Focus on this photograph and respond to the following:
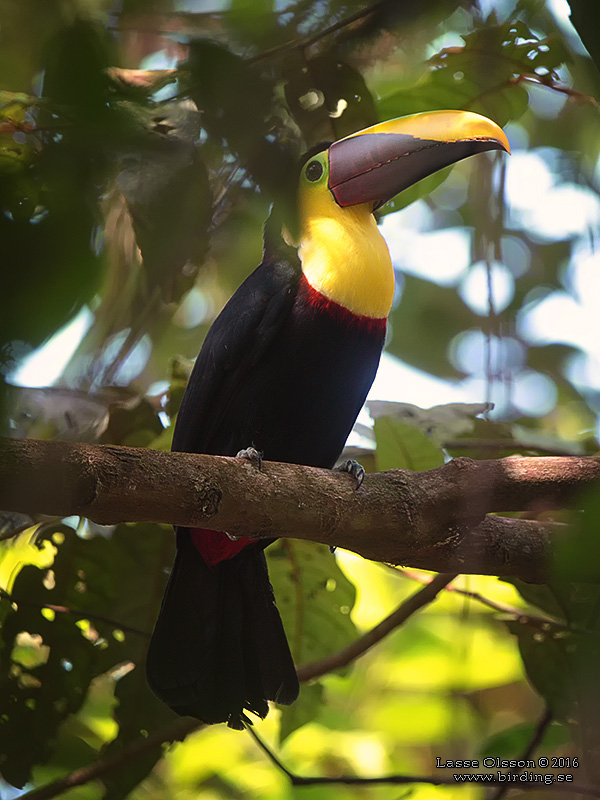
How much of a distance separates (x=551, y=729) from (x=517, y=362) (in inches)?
63.1

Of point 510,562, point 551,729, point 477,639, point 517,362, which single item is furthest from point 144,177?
point 477,639

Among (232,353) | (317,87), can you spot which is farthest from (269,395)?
(317,87)

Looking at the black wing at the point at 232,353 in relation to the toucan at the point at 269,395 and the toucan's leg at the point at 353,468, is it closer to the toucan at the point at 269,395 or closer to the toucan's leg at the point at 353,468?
the toucan at the point at 269,395

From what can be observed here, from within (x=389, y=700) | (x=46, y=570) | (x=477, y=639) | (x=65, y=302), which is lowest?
(x=389, y=700)

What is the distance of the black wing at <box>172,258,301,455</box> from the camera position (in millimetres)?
2674

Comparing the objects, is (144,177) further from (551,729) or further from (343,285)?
(551,729)

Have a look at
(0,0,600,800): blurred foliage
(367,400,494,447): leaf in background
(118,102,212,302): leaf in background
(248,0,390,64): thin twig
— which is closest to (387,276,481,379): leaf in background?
(0,0,600,800): blurred foliage

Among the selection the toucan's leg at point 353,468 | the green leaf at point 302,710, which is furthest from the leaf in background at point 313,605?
the toucan's leg at point 353,468

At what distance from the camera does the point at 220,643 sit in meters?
2.65

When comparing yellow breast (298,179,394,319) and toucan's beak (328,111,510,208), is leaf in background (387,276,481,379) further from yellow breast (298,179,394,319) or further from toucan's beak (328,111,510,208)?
toucan's beak (328,111,510,208)

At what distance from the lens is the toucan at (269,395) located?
255cm

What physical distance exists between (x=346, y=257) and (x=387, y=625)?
124 centimetres

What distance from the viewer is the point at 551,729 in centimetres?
258

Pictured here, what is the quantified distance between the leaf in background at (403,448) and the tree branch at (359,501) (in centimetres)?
38
